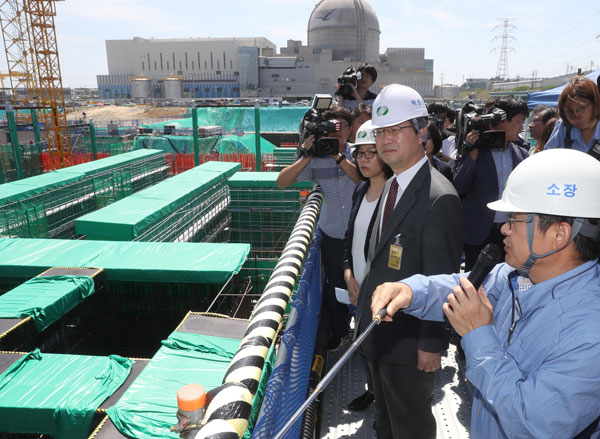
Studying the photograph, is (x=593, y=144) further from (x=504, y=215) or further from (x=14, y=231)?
(x=14, y=231)

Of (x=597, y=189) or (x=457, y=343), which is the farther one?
(x=457, y=343)

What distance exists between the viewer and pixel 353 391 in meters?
3.45

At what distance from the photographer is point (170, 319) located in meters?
4.60

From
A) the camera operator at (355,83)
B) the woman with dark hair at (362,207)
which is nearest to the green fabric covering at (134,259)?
the woman with dark hair at (362,207)

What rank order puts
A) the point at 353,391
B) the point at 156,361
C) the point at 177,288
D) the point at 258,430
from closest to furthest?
the point at 258,430
the point at 156,361
the point at 353,391
the point at 177,288

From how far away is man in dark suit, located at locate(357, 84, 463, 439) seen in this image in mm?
2162

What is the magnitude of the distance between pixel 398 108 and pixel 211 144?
17.4m

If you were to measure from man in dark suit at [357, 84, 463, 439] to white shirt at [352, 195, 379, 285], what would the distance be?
0.95 feet

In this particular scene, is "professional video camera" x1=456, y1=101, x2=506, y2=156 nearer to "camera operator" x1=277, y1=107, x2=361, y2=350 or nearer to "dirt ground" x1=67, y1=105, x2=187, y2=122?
"camera operator" x1=277, y1=107, x2=361, y2=350

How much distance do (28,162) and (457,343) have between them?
19.4 m

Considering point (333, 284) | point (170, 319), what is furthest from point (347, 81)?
point (170, 319)

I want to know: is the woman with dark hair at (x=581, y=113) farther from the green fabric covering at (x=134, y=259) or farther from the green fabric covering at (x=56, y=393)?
the green fabric covering at (x=56, y=393)

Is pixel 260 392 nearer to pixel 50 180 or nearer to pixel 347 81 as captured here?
pixel 347 81

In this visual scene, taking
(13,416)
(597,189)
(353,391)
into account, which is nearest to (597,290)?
(597,189)
